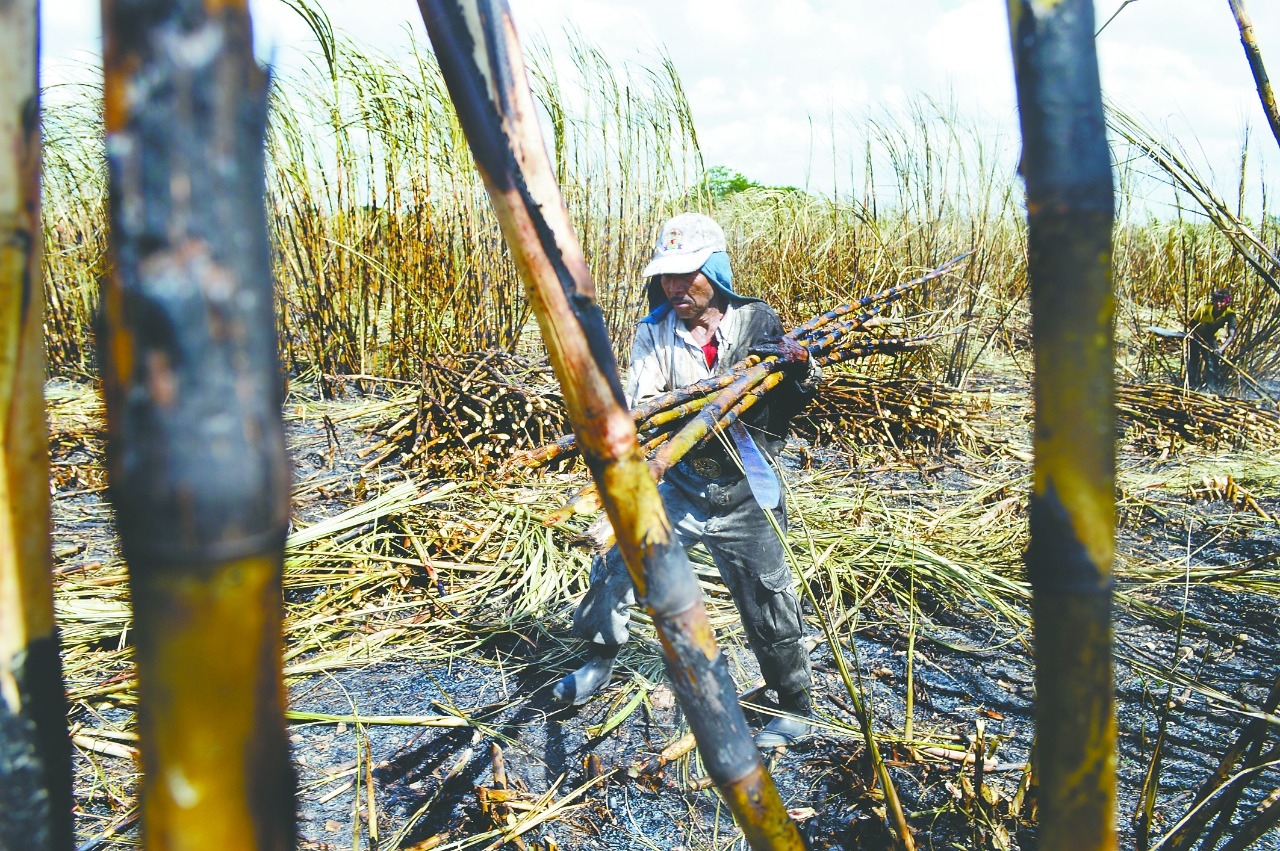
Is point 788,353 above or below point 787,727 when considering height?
above

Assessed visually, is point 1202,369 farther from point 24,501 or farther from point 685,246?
point 24,501

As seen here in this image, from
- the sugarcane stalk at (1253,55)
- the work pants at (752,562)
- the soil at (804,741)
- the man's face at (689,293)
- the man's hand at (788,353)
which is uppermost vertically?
the sugarcane stalk at (1253,55)

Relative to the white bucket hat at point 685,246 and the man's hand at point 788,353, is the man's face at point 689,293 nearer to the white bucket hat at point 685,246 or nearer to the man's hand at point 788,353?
the white bucket hat at point 685,246

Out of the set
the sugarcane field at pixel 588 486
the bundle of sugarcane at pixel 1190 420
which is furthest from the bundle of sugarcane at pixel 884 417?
the bundle of sugarcane at pixel 1190 420

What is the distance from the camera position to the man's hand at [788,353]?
8.36 feet

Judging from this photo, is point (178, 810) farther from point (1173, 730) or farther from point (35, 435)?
point (1173, 730)

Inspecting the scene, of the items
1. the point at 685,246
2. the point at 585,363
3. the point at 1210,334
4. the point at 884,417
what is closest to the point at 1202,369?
the point at 1210,334

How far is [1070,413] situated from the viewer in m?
0.54

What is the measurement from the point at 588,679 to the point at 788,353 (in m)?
1.35

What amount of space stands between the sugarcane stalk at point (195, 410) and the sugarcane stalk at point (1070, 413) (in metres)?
0.49

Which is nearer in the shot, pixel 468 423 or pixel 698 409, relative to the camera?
pixel 698 409

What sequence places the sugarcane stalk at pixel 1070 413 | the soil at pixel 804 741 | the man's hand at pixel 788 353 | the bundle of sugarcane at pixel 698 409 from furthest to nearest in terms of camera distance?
the man's hand at pixel 788 353, the soil at pixel 804 741, the bundle of sugarcane at pixel 698 409, the sugarcane stalk at pixel 1070 413

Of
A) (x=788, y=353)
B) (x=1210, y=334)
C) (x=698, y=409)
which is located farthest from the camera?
(x=1210, y=334)

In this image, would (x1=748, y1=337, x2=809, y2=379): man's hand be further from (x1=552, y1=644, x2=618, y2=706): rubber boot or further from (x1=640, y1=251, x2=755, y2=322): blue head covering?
(x1=552, y1=644, x2=618, y2=706): rubber boot
